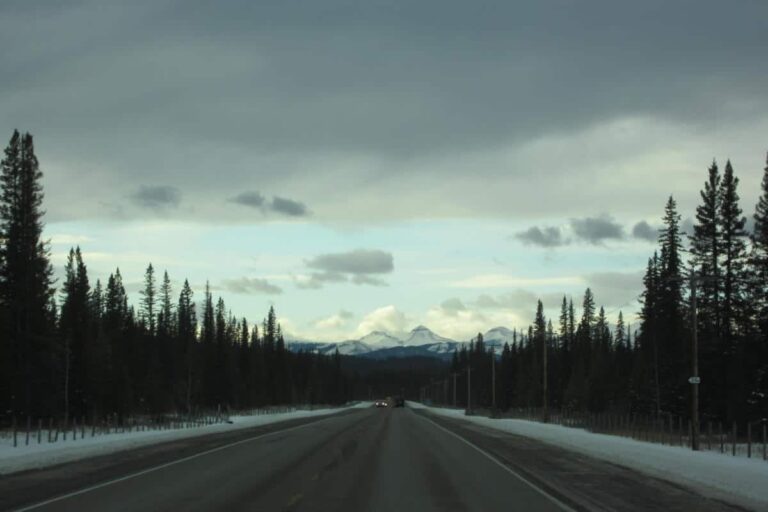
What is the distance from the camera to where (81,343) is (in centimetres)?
7800

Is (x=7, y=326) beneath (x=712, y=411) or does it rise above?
above

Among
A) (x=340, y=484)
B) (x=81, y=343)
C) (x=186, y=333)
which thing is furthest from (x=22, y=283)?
(x=186, y=333)

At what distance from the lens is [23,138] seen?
198ft

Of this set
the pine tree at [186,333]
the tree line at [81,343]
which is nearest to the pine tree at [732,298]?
the tree line at [81,343]

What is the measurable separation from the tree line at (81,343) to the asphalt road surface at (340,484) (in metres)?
35.4

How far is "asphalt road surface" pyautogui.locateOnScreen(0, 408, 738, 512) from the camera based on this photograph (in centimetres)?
1399

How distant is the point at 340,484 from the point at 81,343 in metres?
66.8

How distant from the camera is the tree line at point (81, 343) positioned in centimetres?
6038

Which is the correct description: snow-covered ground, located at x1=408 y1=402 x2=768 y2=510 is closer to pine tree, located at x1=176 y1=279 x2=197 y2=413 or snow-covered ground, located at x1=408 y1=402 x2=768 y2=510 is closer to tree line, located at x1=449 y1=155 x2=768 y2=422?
tree line, located at x1=449 y1=155 x2=768 y2=422

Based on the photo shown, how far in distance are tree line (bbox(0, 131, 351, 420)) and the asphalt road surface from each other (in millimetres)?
35439

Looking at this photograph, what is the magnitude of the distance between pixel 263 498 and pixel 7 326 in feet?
169

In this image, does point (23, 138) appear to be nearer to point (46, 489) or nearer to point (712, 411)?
point (46, 489)

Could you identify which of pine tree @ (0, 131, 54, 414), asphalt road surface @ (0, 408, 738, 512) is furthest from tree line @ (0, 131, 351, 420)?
asphalt road surface @ (0, 408, 738, 512)

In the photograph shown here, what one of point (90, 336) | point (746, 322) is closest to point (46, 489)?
point (746, 322)
